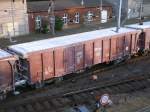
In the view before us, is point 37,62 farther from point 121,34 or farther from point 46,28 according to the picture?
point 46,28

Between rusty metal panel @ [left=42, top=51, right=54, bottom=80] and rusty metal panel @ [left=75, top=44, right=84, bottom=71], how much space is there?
6.85 feet

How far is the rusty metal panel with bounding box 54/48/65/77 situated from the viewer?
18766 millimetres

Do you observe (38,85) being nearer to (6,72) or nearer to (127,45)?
(6,72)

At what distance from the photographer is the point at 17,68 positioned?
17.9 metres

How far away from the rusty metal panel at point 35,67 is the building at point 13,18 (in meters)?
18.1

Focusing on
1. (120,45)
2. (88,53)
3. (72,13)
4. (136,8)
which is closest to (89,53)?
(88,53)

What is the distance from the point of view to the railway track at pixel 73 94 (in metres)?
16.8

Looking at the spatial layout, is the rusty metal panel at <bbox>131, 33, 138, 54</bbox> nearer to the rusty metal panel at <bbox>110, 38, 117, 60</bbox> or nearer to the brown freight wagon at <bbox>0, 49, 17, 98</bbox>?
the rusty metal panel at <bbox>110, 38, 117, 60</bbox>

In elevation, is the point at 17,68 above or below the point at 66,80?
above

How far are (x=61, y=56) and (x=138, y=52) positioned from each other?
9.94 m

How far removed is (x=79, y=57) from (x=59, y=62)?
1.78 meters

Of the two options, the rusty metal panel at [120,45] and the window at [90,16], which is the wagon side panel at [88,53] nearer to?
the rusty metal panel at [120,45]

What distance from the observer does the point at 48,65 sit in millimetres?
18594

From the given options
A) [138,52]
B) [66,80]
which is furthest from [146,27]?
[66,80]
